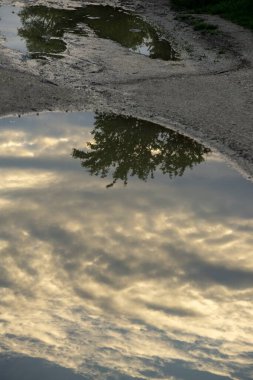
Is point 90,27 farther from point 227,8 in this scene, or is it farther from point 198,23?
point 227,8

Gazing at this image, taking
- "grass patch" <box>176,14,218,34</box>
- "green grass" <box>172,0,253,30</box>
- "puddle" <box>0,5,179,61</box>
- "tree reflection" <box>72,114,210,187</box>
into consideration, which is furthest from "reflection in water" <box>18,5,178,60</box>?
"tree reflection" <box>72,114,210,187</box>

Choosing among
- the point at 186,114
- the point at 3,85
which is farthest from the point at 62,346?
the point at 3,85

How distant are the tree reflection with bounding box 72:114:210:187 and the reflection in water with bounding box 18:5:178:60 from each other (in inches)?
249

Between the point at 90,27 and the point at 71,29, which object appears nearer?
the point at 71,29

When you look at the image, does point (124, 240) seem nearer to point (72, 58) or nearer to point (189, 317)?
point (189, 317)

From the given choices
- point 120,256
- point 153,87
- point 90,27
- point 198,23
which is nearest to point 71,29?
point 90,27

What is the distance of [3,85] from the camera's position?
571 inches

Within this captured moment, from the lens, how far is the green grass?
25.0 meters

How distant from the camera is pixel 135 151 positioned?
12180 millimetres

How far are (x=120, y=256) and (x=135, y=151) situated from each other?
4151mm

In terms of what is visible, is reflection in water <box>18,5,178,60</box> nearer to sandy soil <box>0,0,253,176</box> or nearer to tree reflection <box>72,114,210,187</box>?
sandy soil <box>0,0,253,176</box>

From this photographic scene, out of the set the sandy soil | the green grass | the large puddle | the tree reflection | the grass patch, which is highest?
the green grass

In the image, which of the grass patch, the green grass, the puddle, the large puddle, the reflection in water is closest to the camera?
the large puddle

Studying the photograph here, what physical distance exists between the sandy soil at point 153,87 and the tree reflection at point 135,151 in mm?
478
